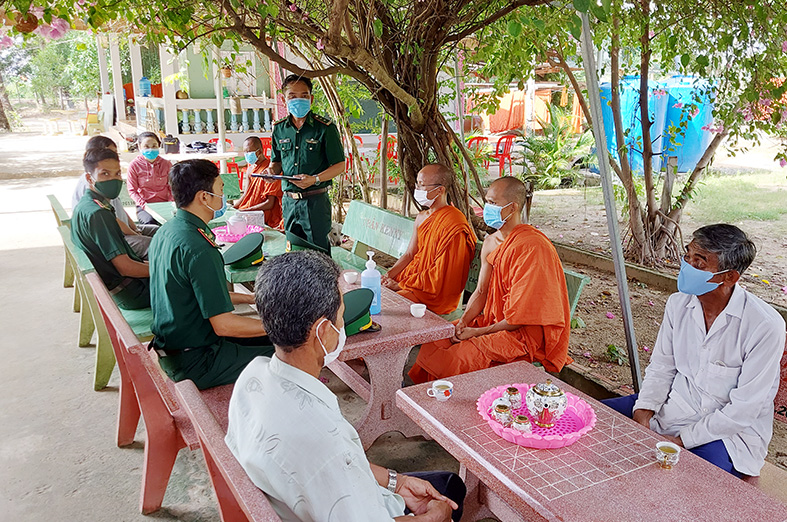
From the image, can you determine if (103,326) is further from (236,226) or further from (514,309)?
(514,309)

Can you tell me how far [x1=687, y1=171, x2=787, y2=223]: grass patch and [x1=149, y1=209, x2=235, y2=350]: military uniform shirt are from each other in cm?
689

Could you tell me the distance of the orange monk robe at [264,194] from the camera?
21.7 ft

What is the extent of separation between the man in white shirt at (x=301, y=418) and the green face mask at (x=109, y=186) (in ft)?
10.0

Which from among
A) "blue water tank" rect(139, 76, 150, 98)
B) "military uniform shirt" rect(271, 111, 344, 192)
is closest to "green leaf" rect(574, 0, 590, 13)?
"military uniform shirt" rect(271, 111, 344, 192)

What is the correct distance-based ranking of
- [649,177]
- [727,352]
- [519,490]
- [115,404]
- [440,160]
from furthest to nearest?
[649,177] → [440,160] → [115,404] → [727,352] → [519,490]

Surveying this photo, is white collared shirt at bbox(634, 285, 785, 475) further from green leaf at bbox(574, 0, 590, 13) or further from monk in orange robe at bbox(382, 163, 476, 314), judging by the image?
monk in orange robe at bbox(382, 163, 476, 314)

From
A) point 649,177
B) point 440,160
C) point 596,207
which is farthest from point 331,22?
point 596,207

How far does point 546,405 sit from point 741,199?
10.0 meters

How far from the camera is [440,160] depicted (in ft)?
16.4

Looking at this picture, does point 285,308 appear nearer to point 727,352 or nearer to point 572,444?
point 572,444

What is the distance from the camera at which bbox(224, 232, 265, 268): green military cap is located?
12.8 ft

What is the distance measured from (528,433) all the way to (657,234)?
17.5 feet

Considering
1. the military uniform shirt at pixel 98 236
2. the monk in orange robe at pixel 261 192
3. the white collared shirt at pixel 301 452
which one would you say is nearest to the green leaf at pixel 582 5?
the white collared shirt at pixel 301 452

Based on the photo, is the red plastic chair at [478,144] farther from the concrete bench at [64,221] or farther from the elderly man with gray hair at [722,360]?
the elderly man with gray hair at [722,360]
